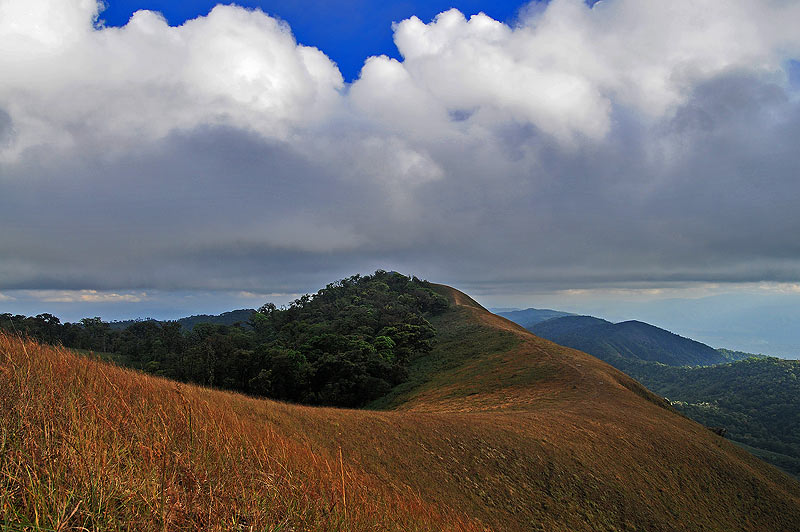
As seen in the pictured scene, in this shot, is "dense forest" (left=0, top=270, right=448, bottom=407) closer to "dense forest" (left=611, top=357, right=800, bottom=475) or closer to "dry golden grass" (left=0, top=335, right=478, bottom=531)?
"dry golden grass" (left=0, top=335, right=478, bottom=531)

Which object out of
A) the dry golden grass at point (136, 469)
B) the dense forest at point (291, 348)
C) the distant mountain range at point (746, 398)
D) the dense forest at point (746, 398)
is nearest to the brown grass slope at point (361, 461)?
the dry golden grass at point (136, 469)

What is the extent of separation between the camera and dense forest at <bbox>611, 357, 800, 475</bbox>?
84.0m

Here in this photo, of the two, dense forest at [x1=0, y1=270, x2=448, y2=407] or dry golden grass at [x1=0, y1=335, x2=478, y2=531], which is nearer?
dry golden grass at [x1=0, y1=335, x2=478, y2=531]

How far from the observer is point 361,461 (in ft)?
36.0

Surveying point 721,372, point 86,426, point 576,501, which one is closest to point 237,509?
point 86,426

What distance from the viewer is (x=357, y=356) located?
43.6 meters

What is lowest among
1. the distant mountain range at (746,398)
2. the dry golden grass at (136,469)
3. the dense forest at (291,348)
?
the distant mountain range at (746,398)

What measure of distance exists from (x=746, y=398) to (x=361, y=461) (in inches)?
6015

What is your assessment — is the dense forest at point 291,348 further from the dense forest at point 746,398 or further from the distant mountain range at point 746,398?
the dense forest at point 746,398

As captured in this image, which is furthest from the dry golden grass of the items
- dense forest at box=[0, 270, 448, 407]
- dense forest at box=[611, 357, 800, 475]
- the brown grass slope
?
dense forest at box=[611, 357, 800, 475]

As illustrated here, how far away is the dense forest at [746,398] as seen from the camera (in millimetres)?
84000

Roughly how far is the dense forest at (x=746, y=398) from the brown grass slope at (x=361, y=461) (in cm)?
6080

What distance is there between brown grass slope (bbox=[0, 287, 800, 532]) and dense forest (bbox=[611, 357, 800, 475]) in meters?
60.8

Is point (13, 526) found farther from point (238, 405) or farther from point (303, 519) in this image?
point (238, 405)
